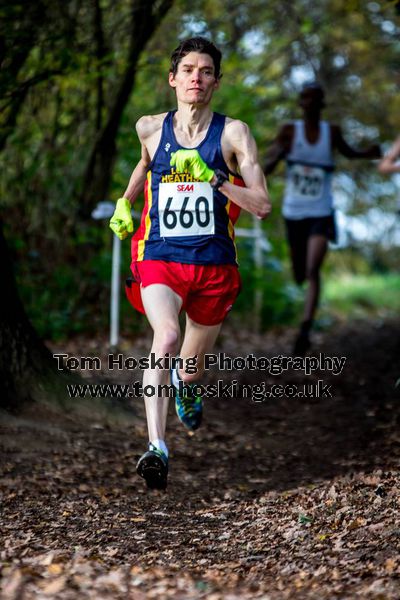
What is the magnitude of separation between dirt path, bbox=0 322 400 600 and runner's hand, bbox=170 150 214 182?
148 cm

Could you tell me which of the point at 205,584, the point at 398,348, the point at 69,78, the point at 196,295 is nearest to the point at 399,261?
the point at 398,348

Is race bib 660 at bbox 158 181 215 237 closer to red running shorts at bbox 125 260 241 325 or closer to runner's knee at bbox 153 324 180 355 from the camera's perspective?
red running shorts at bbox 125 260 241 325

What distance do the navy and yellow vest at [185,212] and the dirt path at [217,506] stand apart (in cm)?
113

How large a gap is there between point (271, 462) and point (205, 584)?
216 cm

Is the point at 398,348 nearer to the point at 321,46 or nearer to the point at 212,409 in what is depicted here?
the point at 212,409

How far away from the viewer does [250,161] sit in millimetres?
3990

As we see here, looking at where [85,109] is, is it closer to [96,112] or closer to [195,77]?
[96,112]

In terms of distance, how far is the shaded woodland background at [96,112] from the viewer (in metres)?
5.94

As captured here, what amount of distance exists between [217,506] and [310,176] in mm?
4143

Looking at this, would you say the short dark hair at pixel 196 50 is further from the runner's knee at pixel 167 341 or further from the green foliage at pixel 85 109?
the green foliage at pixel 85 109

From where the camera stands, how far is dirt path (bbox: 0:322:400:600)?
9.25ft

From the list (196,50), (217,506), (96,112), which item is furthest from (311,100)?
(217,506)

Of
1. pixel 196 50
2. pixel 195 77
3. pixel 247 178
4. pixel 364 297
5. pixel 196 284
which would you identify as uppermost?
pixel 196 50

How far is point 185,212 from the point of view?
4059 mm
